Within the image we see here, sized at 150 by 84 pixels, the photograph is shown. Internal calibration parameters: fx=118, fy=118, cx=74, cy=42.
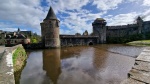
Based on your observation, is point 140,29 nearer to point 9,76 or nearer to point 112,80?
point 112,80

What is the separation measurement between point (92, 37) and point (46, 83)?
1342 inches

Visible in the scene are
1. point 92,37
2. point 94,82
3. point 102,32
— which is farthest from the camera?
point 102,32

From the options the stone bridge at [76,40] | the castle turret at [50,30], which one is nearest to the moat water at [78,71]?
the castle turret at [50,30]

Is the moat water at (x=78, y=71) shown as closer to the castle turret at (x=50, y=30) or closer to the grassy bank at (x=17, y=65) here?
the grassy bank at (x=17, y=65)


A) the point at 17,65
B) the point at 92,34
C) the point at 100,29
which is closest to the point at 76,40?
the point at 92,34

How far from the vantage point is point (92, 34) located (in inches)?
1767

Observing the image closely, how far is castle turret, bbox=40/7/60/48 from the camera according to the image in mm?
27505

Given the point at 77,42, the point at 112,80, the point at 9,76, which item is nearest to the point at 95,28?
the point at 77,42

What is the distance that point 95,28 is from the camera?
4369 centimetres

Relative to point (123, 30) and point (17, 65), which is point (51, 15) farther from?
point (123, 30)

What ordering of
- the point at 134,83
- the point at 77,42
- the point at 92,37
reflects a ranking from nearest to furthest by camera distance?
the point at 134,83 → the point at 77,42 → the point at 92,37

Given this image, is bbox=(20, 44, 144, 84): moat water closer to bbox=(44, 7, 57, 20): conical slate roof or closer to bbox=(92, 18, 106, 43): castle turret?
bbox=(44, 7, 57, 20): conical slate roof

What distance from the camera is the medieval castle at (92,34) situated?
27.9 meters

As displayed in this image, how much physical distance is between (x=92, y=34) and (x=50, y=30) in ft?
69.5
